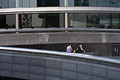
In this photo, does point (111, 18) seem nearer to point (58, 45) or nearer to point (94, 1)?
point (94, 1)

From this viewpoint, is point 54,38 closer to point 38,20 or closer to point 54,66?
point 54,66

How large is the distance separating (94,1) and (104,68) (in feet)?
92.3

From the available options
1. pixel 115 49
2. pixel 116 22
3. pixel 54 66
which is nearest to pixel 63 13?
pixel 116 22

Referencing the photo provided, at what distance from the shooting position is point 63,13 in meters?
33.5

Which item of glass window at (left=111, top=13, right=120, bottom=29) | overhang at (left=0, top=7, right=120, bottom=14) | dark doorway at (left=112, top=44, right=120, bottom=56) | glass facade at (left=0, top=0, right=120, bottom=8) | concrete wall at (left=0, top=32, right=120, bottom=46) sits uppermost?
glass facade at (left=0, top=0, right=120, bottom=8)

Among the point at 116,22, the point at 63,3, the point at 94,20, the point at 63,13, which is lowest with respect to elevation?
the point at 116,22

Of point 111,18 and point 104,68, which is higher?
point 111,18

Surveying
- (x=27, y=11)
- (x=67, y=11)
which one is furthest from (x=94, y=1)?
(x=27, y=11)

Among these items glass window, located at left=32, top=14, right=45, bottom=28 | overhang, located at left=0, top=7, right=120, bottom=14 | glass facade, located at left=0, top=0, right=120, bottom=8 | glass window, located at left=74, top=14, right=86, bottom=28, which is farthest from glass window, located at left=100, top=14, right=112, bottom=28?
glass window, located at left=32, top=14, right=45, bottom=28

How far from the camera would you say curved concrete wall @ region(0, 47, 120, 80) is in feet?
19.5

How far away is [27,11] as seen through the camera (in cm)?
3281

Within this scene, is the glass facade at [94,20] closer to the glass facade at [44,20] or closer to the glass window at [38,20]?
the glass facade at [44,20]

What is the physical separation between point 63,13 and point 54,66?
2712cm

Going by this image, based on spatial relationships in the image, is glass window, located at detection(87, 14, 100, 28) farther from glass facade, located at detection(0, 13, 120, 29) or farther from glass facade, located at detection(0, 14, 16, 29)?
glass facade, located at detection(0, 14, 16, 29)
